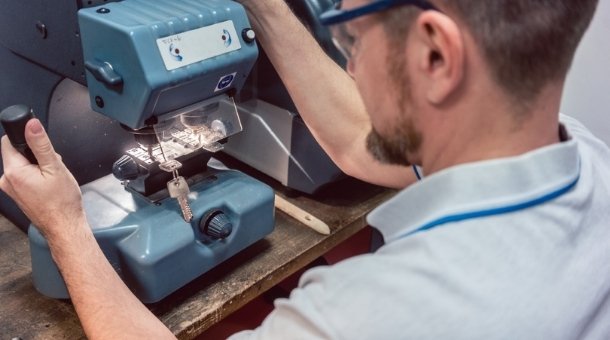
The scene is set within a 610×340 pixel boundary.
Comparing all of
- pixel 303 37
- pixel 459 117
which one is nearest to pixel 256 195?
pixel 303 37

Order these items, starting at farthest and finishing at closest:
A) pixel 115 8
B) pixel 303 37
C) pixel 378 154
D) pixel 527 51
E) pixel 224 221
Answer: pixel 303 37 → pixel 224 221 → pixel 115 8 → pixel 378 154 → pixel 527 51

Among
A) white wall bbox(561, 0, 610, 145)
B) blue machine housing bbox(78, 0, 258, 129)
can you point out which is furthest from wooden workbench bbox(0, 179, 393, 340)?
white wall bbox(561, 0, 610, 145)

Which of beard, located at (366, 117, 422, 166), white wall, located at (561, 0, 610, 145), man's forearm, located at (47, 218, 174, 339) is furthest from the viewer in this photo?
white wall, located at (561, 0, 610, 145)

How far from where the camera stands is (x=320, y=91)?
1.17m

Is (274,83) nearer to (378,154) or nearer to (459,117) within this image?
(378,154)

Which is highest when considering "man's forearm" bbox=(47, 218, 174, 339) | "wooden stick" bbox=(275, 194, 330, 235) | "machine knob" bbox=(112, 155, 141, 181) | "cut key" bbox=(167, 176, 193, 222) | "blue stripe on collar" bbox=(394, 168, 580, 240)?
"blue stripe on collar" bbox=(394, 168, 580, 240)

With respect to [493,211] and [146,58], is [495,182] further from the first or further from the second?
[146,58]

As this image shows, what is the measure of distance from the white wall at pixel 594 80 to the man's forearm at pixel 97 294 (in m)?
1.15

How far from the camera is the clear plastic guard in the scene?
40.1 inches

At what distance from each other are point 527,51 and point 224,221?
1.95 ft

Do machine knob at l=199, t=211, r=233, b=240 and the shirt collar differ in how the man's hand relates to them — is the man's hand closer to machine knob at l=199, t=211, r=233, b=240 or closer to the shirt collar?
machine knob at l=199, t=211, r=233, b=240

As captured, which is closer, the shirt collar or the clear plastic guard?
the shirt collar

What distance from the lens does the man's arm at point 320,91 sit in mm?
1121

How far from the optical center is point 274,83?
128cm
